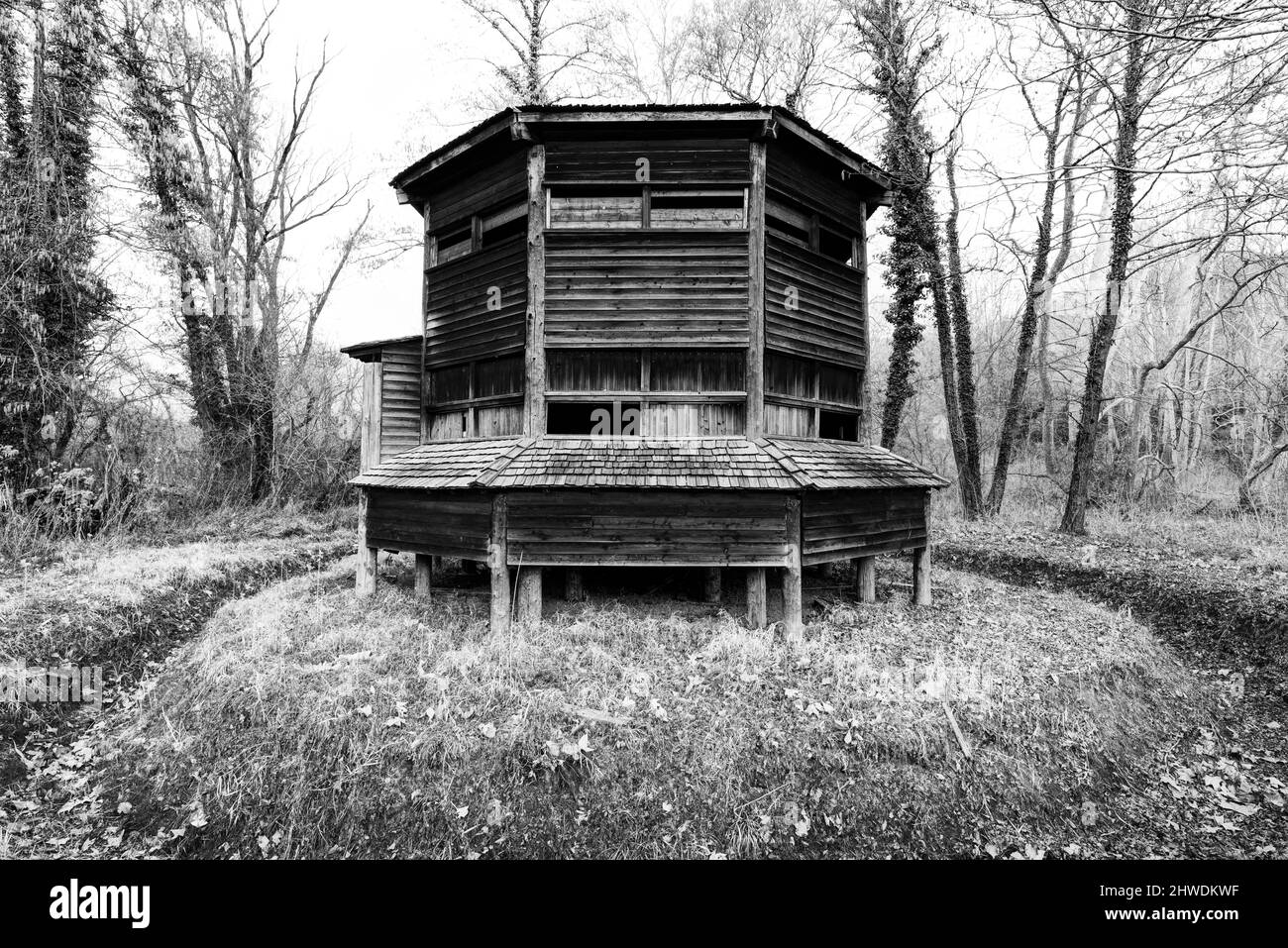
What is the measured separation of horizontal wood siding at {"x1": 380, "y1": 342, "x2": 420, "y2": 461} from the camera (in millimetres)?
11352

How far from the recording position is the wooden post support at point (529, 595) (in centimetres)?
820

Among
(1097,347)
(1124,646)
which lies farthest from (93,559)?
(1097,347)

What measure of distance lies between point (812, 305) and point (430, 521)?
7.15m

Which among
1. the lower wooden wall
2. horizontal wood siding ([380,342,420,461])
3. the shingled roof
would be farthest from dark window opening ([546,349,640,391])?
horizontal wood siding ([380,342,420,461])

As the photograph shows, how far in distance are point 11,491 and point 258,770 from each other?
12.4m

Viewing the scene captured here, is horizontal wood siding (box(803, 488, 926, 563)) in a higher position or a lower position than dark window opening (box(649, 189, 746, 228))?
lower

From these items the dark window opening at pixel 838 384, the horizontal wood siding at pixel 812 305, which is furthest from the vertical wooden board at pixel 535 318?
the dark window opening at pixel 838 384

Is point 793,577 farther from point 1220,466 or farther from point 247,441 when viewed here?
point 1220,466

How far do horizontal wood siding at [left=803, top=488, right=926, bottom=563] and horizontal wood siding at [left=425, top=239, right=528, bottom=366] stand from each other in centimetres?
527

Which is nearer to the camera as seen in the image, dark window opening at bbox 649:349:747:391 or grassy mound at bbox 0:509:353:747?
grassy mound at bbox 0:509:353:747

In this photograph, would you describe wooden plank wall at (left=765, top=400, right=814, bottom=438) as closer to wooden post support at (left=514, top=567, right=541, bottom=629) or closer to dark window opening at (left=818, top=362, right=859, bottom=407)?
dark window opening at (left=818, top=362, right=859, bottom=407)

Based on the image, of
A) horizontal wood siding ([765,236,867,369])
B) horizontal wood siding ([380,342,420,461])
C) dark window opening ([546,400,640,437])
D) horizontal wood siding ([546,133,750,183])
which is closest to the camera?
horizontal wood siding ([546,133,750,183])

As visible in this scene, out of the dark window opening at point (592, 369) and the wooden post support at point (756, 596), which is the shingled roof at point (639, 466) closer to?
the dark window opening at point (592, 369)

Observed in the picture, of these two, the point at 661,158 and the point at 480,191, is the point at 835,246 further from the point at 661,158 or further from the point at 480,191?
the point at 480,191
